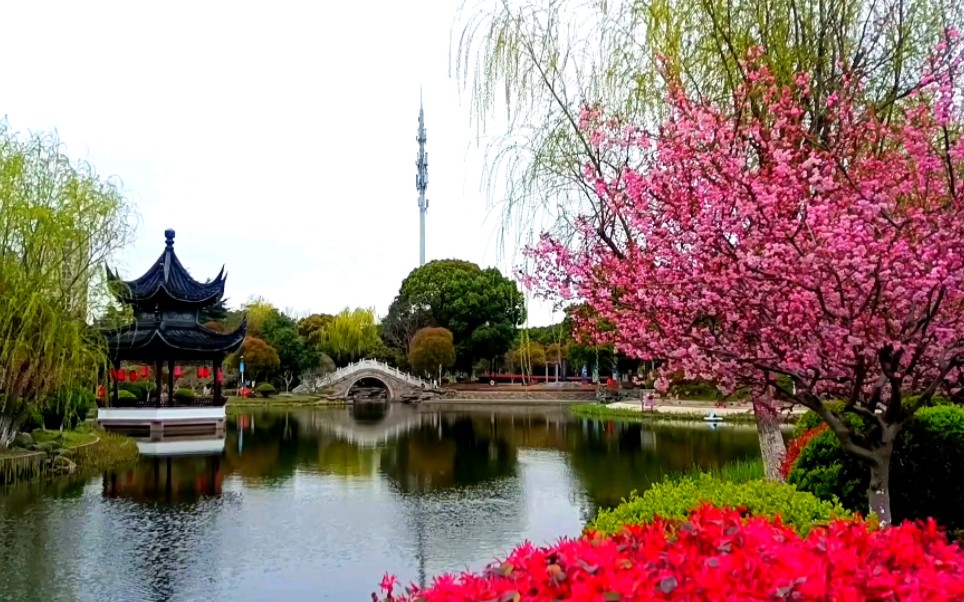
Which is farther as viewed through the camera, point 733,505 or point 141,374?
point 141,374

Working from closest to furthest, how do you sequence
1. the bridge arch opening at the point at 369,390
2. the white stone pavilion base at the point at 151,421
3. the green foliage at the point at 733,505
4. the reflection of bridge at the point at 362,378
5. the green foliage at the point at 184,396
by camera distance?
1. the green foliage at the point at 733,505
2. the white stone pavilion base at the point at 151,421
3. the green foliage at the point at 184,396
4. the reflection of bridge at the point at 362,378
5. the bridge arch opening at the point at 369,390

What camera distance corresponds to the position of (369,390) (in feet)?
150

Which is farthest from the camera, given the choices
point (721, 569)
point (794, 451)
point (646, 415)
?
point (646, 415)

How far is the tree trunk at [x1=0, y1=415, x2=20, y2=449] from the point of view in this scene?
1398 cm

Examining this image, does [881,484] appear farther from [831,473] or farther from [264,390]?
[264,390]

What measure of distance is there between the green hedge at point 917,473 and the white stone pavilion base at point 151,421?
19.2 m

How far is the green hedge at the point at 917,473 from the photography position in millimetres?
5820

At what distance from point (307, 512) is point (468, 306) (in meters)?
34.2

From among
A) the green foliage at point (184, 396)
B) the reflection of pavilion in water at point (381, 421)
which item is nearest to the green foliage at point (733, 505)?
the reflection of pavilion in water at point (381, 421)

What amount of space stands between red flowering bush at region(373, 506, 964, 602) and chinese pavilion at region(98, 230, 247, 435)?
2114 cm

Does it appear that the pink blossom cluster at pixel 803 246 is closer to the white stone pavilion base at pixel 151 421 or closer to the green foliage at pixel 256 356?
the white stone pavilion base at pixel 151 421

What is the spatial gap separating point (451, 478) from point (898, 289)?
10.5 m

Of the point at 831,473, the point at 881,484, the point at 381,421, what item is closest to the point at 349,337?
the point at 381,421

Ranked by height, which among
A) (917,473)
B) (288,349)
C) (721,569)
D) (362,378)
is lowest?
(917,473)
